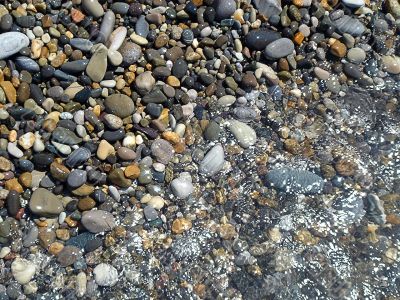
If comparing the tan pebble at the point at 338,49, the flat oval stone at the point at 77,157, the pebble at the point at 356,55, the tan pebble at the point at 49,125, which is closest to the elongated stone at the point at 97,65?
the tan pebble at the point at 49,125

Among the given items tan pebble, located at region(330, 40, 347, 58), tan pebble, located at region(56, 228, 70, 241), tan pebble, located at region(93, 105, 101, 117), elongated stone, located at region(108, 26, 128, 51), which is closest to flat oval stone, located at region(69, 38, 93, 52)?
elongated stone, located at region(108, 26, 128, 51)

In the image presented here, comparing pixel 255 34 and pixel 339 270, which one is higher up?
pixel 255 34

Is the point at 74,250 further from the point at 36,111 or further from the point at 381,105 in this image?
the point at 381,105

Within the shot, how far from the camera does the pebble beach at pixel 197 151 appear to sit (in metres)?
3.22

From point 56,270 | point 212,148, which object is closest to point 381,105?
point 212,148

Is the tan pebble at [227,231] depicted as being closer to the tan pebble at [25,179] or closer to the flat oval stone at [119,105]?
the flat oval stone at [119,105]

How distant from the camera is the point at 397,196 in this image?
347 centimetres

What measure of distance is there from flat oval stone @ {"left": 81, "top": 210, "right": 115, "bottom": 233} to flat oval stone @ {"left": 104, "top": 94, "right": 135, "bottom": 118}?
604 mm

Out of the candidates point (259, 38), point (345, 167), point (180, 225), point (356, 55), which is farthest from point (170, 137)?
point (356, 55)

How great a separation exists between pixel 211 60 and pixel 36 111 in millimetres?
1130

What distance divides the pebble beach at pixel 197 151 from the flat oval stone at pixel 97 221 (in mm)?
11

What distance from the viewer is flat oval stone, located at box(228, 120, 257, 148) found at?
360 cm

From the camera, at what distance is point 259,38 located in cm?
378

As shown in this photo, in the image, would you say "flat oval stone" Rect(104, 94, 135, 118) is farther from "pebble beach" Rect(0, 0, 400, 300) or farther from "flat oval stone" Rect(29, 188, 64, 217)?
"flat oval stone" Rect(29, 188, 64, 217)
